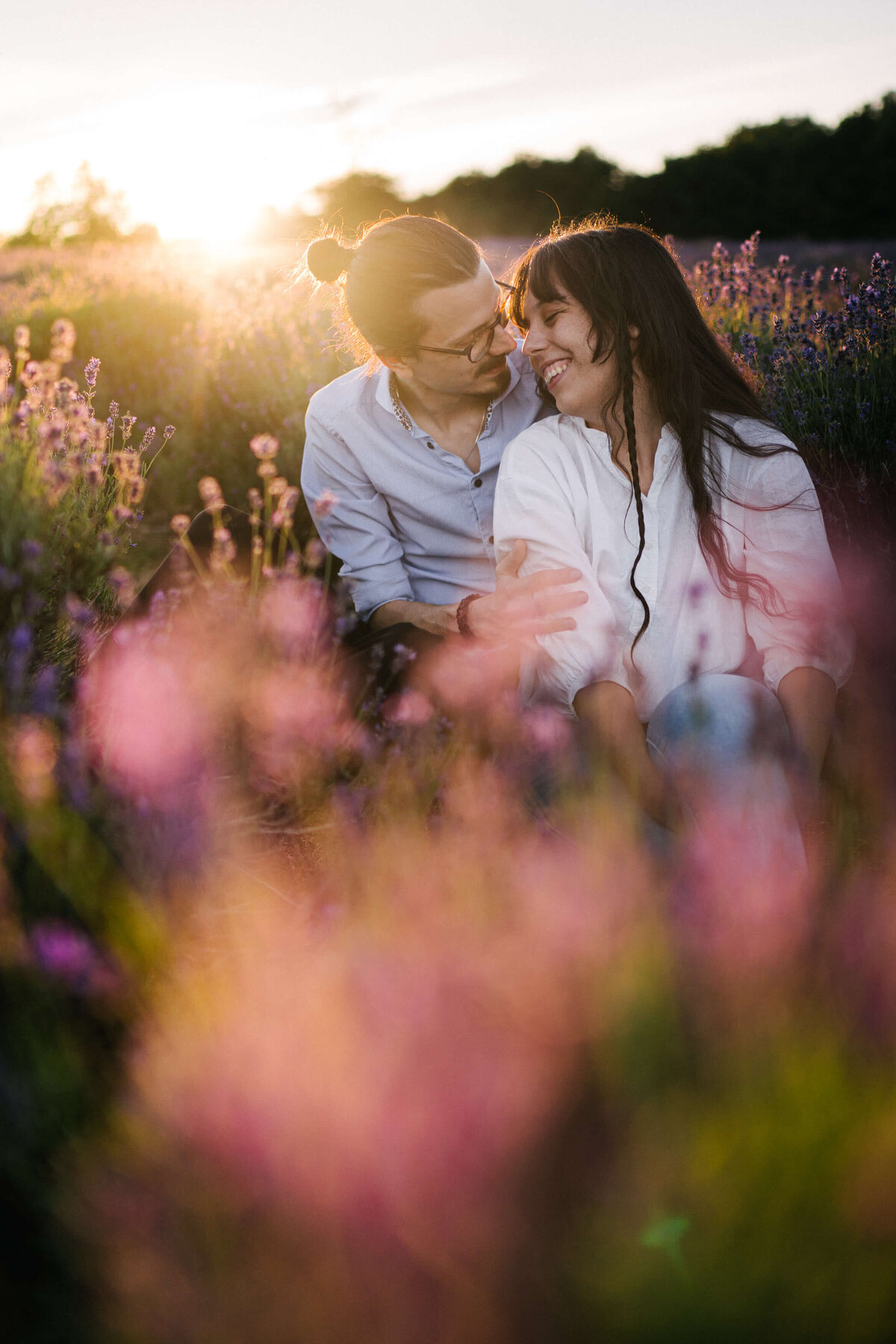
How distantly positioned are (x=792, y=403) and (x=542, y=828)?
190 cm

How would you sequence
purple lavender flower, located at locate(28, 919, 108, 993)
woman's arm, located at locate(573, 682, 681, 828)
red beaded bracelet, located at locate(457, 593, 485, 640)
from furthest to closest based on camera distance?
red beaded bracelet, located at locate(457, 593, 485, 640) → woman's arm, located at locate(573, 682, 681, 828) → purple lavender flower, located at locate(28, 919, 108, 993)

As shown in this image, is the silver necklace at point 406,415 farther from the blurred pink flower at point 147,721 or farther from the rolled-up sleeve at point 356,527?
the blurred pink flower at point 147,721

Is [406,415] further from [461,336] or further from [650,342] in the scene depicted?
[650,342]

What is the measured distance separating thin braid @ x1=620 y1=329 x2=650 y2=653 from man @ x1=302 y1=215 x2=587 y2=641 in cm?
40

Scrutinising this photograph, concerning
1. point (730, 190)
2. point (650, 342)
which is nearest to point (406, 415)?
point (650, 342)

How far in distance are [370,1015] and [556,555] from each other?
122 cm

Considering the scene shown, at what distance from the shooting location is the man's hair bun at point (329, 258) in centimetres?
266

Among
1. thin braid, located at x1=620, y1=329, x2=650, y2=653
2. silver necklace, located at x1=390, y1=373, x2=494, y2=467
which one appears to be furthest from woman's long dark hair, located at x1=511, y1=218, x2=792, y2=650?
silver necklace, located at x1=390, y1=373, x2=494, y2=467

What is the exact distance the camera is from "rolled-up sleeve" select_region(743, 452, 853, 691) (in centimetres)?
201

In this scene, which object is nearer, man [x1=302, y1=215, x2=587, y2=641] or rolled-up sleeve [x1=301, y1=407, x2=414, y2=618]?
man [x1=302, y1=215, x2=587, y2=641]

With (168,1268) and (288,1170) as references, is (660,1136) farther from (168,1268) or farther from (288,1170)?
(168,1268)

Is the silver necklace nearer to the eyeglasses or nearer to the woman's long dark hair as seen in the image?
the eyeglasses

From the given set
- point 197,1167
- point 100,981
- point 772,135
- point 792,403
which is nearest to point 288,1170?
point 197,1167

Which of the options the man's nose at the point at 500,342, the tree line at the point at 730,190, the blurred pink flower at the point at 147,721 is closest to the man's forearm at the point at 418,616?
the man's nose at the point at 500,342
